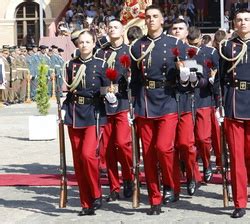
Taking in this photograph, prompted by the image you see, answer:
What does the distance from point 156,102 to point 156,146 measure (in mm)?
421

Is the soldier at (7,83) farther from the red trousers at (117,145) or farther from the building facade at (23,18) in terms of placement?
the red trousers at (117,145)

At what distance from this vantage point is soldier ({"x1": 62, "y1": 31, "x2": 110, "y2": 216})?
895 centimetres

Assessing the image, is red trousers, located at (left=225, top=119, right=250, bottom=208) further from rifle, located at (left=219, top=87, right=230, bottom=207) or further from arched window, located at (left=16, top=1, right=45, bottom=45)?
arched window, located at (left=16, top=1, right=45, bottom=45)

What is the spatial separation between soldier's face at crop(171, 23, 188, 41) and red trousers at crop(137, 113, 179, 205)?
5.45 feet

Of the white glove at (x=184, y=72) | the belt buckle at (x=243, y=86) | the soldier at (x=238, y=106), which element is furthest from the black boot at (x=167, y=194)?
the belt buckle at (x=243, y=86)

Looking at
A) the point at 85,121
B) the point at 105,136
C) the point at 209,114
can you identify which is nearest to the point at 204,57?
the point at 209,114

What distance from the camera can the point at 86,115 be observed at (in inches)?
352

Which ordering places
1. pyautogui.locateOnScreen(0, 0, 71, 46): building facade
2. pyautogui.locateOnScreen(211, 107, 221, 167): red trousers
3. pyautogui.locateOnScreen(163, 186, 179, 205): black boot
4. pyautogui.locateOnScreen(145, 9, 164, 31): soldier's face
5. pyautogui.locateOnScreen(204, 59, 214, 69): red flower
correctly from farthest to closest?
pyautogui.locateOnScreen(0, 0, 71, 46): building facade < pyautogui.locateOnScreen(211, 107, 221, 167): red trousers < pyautogui.locateOnScreen(204, 59, 214, 69): red flower < pyautogui.locateOnScreen(163, 186, 179, 205): black boot < pyautogui.locateOnScreen(145, 9, 164, 31): soldier's face

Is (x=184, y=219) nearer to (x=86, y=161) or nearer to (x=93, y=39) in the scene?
(x=86, y=161)

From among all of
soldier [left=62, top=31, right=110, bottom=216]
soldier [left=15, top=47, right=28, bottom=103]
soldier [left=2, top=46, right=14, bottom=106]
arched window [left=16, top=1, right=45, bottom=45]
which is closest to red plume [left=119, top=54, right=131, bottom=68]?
soldier [left=62, top=31, right=110, bottom=216]

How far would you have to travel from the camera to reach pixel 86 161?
349 inches

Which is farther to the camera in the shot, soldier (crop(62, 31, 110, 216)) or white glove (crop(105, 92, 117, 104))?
soldier (crop(62, 31, 110, 216))

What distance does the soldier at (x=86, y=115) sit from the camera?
29.4 feet

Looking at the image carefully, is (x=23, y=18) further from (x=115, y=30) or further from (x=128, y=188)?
(x=128, y=188)
